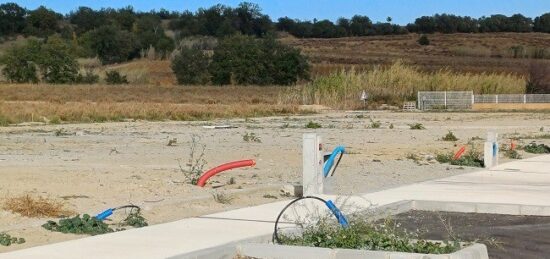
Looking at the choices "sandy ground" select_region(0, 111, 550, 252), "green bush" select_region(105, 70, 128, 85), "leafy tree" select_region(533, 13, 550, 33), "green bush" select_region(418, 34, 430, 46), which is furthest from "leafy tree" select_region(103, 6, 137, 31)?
"sandy ground" select_region(0, 111, 550, 252)

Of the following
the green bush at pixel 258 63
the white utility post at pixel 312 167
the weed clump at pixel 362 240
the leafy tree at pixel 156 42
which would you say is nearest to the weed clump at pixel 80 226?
the weed clump at pixel 362 240

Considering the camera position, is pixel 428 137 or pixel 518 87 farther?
pixel 518 87

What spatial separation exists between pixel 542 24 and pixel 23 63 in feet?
376

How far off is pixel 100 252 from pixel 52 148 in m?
15.3

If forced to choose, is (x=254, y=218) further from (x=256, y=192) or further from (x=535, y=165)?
(x=535, y=165)

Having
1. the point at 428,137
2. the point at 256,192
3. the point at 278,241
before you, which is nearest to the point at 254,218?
the point at 278,241

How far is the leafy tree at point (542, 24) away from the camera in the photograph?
607 ft

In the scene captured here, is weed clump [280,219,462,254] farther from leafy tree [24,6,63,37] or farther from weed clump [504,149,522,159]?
leafy tree [24,6,63,37]

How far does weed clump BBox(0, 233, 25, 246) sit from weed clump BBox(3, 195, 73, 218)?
1372 millimetres

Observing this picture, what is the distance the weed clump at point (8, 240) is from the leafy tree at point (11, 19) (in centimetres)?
18096

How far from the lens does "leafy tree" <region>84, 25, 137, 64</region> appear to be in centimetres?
13338

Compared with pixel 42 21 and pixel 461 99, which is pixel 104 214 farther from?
pixel 42 21

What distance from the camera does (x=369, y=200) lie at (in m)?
13.4

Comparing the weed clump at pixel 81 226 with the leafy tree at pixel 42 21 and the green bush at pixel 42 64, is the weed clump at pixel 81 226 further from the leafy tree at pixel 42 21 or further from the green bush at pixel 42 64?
the leafy tree at pixel 42 21
